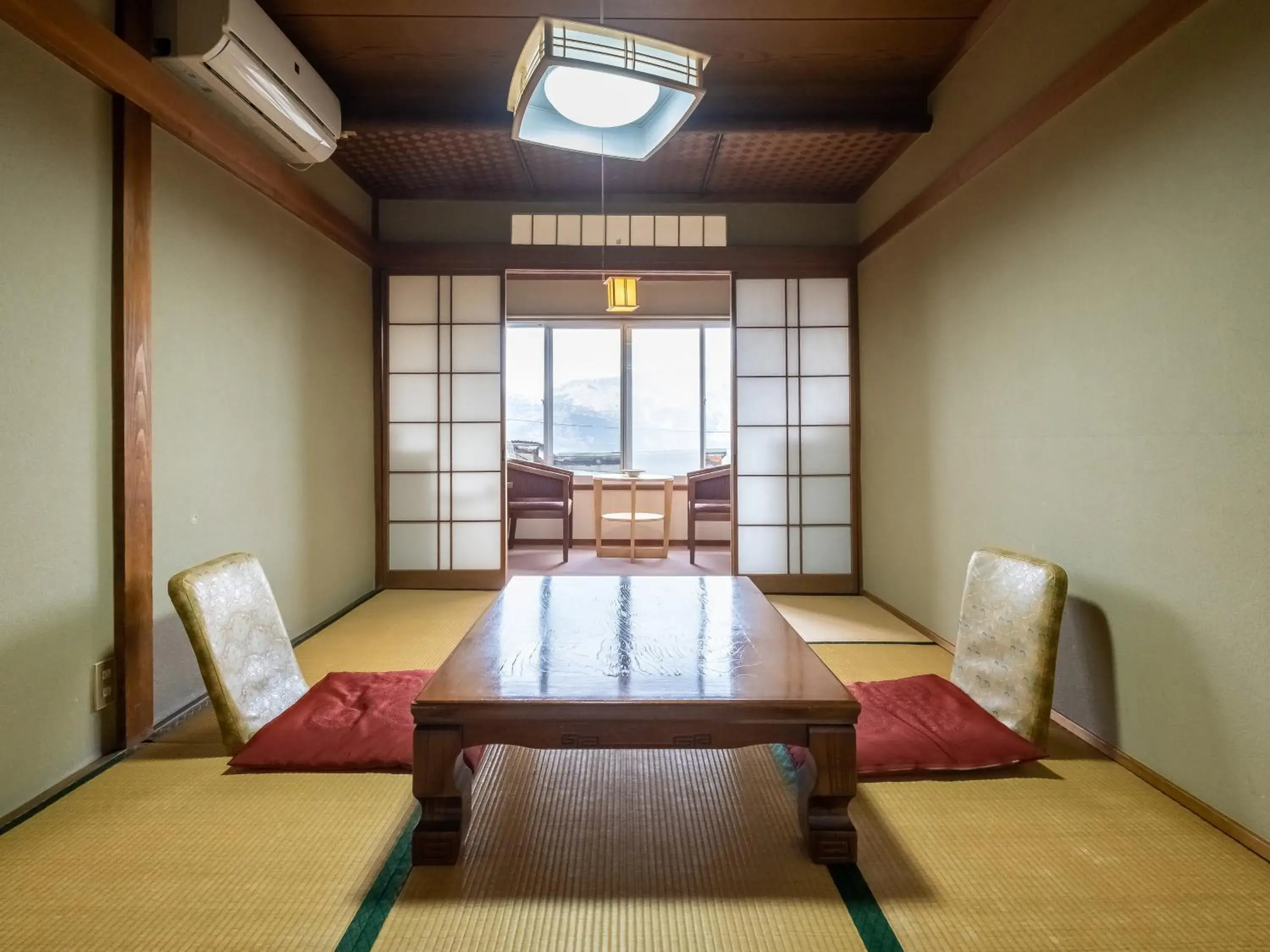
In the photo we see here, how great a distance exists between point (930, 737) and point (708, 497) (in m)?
3.78

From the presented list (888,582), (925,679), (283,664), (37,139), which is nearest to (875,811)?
(925,679)

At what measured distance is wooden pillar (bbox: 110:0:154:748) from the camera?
2076 millimetres

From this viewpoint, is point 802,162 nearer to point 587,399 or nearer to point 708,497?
point 708,497

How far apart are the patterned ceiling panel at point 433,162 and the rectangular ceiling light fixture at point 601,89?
5.13ft

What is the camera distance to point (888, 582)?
4.03m

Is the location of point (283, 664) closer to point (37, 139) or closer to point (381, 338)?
point (37, 139)

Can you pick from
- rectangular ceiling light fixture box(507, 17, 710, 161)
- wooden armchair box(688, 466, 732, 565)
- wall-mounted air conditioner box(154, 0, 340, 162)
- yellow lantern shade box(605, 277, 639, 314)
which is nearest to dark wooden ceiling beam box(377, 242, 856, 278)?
yellow lantern shade box(605, 277, 639, 314)

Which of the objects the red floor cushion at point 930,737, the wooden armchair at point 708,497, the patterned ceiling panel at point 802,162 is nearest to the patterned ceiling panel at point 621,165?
the patterned ceiling panel at point 802,162

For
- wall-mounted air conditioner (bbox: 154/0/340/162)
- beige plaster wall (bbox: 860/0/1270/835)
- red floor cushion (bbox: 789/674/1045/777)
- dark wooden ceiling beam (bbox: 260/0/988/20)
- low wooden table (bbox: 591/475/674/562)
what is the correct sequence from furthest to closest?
low wooden table (bbox: 591/475/674/562) → dark wooden ceiling beam (bbox: 260/0/988/20) → wall-mounted air conditioner (bbox: 154/0/340/162) → red floor cushion (bbox: 789/674/1045/777) → beige plaster wall (bbox: 860/0/1270/835)

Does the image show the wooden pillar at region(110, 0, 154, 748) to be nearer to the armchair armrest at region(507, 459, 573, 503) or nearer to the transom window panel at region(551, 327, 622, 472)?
the armchair armrest at region(507, 459, 573, 503)

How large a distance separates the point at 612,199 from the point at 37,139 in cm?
319

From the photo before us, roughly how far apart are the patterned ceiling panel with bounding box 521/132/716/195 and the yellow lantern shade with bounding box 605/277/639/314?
732mm

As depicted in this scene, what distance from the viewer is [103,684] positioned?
6.68ft

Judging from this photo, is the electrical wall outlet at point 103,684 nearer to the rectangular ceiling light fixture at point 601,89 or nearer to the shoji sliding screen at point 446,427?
the rectangular ceiling light fixture at point 601,89
